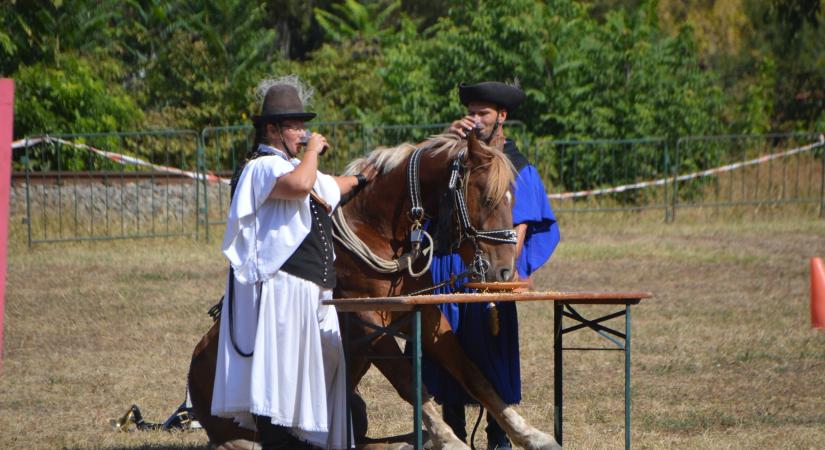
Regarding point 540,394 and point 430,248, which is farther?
point 540,394

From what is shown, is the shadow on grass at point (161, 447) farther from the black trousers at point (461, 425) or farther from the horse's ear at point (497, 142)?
the horse's ear at point (497, 142)

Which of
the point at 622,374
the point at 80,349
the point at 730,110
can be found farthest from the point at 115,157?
the point at 730,110

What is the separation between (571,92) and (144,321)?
11.8 m

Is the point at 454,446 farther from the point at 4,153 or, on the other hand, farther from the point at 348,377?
the point at 4,153

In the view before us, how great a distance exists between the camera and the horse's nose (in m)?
4.98

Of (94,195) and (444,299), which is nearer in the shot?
(444,299)

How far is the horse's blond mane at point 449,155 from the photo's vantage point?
5105 millimetres

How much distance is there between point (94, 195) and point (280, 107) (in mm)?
12123

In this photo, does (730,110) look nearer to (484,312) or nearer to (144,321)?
(144,321)

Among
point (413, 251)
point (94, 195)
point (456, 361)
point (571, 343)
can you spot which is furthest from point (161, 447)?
point (94, 195)

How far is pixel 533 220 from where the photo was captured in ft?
18.9

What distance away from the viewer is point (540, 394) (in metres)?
7.75

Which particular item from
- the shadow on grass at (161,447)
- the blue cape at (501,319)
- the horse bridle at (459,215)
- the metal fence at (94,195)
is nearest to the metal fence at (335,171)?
the metal fence at (94,195)

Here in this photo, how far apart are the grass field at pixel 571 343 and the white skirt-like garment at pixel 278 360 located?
1.56 meters
